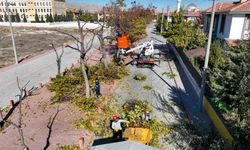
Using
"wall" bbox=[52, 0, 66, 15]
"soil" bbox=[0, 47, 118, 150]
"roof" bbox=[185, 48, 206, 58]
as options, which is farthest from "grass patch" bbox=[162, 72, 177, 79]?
"wall" bbox=[52, 0, 66, 15]

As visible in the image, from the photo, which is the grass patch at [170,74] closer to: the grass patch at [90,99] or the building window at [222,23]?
the grass patch at [90,99]

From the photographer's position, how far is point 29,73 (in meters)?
21.9

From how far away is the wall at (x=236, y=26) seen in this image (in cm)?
2370

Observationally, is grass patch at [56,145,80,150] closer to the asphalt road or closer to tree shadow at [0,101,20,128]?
tree shadow at [0,101,20,128]

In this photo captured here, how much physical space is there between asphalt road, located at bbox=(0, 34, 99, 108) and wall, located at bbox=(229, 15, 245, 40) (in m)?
18.5

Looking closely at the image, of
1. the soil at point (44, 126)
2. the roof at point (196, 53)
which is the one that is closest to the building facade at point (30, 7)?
the roof at point (196, 53)

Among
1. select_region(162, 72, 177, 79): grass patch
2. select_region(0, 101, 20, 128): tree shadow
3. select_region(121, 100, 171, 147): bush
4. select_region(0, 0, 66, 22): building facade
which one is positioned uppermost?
select_region(0, 0, 66, 22): building facade

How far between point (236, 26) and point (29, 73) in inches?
888

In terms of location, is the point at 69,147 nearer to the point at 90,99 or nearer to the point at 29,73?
the point at 90,99

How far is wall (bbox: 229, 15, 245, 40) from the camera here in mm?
23703

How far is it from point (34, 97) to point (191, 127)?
10.9 metres

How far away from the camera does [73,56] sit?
2961 cm

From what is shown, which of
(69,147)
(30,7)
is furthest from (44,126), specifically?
(30,7)

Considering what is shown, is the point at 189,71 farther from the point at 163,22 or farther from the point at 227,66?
the point at 163,22
